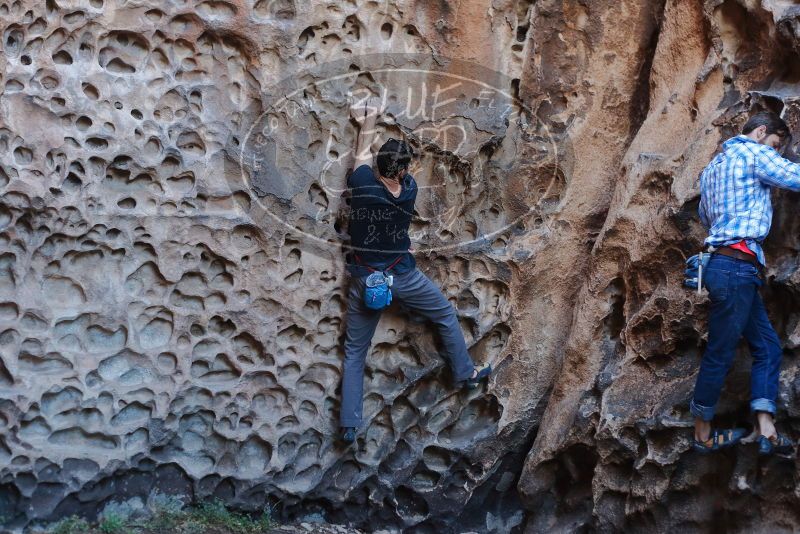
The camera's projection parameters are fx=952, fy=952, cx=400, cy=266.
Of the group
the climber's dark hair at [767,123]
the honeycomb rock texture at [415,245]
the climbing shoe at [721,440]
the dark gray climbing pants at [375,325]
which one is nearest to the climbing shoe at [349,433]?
the dark gray climbing pants at [375,325]

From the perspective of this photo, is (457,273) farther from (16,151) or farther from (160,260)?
(16,151)

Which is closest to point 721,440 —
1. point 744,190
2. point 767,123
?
point 744,190

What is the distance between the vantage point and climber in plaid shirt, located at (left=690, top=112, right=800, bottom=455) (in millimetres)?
3309

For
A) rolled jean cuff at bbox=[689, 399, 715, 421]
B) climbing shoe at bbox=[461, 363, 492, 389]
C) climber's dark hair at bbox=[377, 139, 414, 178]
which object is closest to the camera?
rolled jean cuff at bbox=[689, 399, 715, 421]

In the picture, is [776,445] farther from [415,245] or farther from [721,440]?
[415,245]

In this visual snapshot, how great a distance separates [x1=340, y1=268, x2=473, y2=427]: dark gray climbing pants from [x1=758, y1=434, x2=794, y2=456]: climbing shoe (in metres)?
1.38

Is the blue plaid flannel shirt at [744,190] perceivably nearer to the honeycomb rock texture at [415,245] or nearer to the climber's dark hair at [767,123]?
the climber's dark hair at [767,123]

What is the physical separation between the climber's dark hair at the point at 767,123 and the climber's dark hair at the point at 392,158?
1310 millimetres

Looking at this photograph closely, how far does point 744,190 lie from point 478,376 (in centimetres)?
157

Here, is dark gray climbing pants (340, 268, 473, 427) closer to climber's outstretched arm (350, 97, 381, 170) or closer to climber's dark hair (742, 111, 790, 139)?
climber's outstretched arm (350, 97, 381, 170)

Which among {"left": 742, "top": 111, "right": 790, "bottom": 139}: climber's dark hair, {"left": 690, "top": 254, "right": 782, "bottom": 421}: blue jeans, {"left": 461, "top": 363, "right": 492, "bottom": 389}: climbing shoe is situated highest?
{"left": 742, "top": 111, "right": 790, "bottom": 139}: climber's dark hair

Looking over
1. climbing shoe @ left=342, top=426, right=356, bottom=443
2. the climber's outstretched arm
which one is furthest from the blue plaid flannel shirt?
climbing shoe @ left=342, top=426, right=356, bottom=443

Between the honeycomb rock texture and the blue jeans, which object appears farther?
the honeycomb rock texture

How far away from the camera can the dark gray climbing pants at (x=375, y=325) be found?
13.5ft
